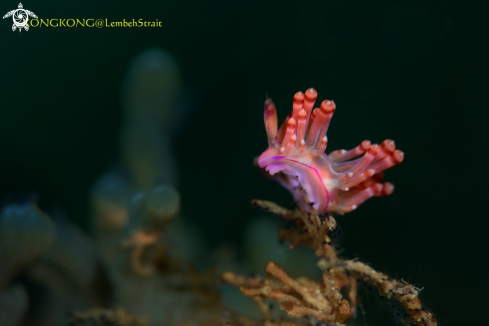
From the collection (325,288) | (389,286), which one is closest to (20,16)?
(325,288)

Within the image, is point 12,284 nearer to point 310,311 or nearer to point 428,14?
point 310,311

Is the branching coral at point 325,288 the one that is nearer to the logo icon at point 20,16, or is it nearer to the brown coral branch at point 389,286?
the brown coral branch at point 389,286

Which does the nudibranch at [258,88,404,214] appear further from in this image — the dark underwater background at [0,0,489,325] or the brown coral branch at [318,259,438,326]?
the dark underwater background at [0,0,489,325]

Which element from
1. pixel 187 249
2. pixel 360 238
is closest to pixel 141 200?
pixel 187 249

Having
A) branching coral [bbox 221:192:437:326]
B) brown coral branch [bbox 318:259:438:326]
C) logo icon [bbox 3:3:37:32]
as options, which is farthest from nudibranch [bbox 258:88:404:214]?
logo icon [bbox 3:3:37:32]

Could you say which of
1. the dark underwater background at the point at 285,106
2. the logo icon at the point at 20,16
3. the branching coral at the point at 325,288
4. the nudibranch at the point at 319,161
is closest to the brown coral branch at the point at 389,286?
the branching coral at the point at 325,288
